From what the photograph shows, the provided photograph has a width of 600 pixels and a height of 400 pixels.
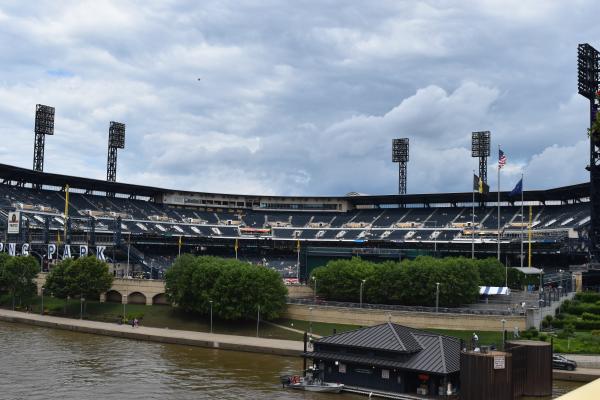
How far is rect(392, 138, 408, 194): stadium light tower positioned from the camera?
189125 millimetres

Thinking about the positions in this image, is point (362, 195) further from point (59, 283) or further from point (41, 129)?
point (59, 283)

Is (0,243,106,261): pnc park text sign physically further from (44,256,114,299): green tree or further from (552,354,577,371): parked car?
(552,354,577,371): parked car

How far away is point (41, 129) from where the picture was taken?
175 m

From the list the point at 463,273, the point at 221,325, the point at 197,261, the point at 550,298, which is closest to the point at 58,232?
the point at 197,261

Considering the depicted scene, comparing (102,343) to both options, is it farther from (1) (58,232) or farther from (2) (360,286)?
(1) (58,232)

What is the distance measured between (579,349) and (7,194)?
134 meters

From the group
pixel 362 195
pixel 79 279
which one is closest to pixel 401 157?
pixel 362 195

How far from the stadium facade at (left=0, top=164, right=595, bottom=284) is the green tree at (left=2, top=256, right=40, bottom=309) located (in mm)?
10246

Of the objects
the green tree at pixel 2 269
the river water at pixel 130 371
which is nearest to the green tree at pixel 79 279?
the green tree at pixel 2 269

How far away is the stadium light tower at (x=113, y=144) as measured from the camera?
18550 centimetres

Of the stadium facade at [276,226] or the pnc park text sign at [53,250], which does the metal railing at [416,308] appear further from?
the pnc park text sign at [53,250]

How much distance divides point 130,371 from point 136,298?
50.4m

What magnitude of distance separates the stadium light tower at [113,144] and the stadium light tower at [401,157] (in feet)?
255

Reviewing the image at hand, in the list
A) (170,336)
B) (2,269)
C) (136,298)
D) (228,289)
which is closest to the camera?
(170,336)
